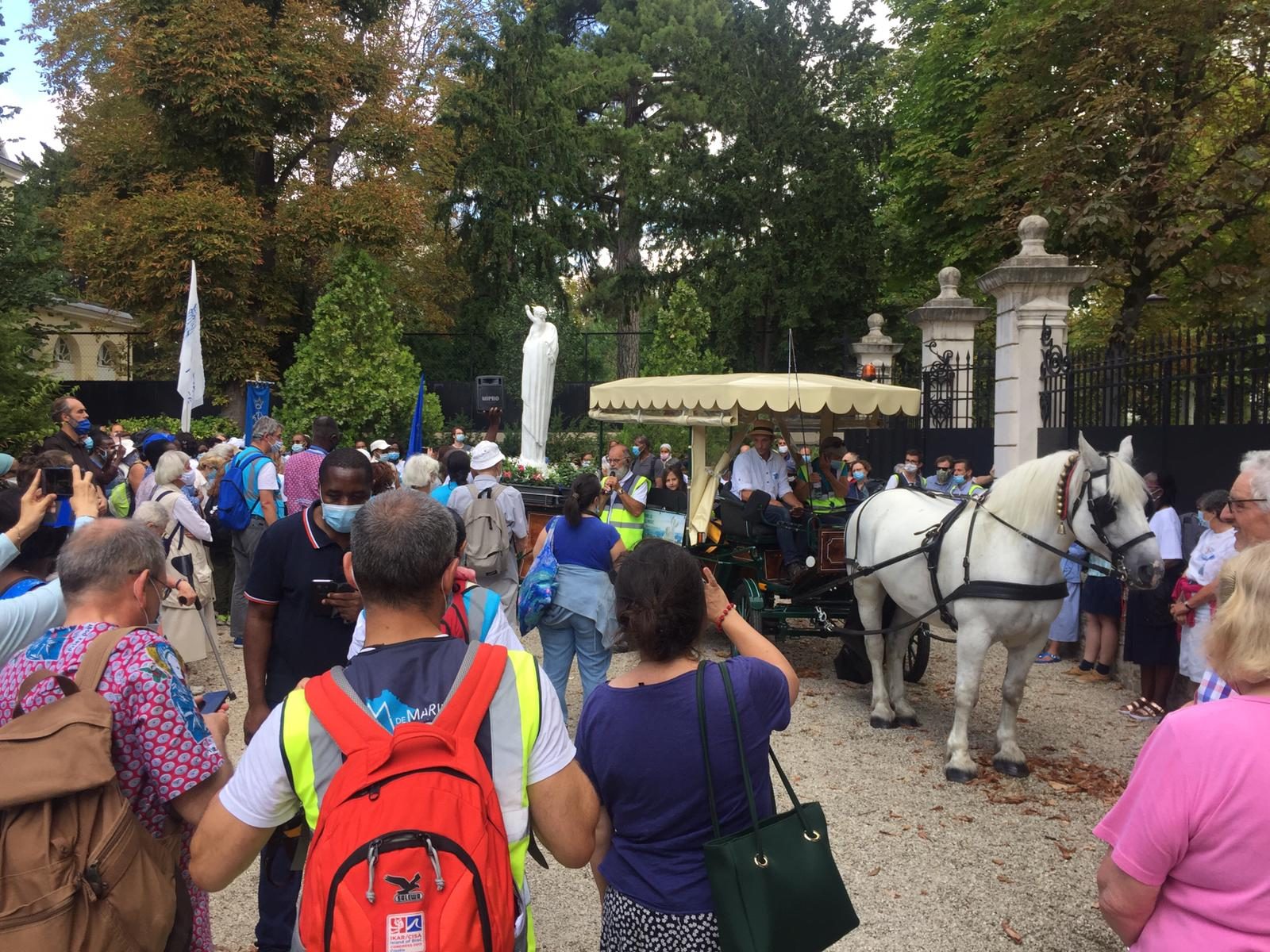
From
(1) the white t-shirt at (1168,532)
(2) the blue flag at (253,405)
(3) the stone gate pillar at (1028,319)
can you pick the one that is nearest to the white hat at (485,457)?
(1) the white t-shirt at (1168,532)

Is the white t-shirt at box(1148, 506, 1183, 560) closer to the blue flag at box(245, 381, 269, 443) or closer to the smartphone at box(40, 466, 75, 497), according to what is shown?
the smartphone at box(40, 466, 75, 497)

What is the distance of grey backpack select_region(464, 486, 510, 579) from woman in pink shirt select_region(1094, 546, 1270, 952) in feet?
15.9

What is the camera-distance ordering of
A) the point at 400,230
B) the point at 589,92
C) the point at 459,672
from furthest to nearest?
the point at 589,92
the point at 400,230
the point at 459,672

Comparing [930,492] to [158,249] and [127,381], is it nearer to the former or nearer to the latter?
[158,249]

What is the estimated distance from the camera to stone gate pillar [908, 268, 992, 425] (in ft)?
49.0

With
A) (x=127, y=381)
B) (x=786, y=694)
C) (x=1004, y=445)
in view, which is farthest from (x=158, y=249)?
(x=786, y=694)

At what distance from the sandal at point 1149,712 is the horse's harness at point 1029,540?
1910mm

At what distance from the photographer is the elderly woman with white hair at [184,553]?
7141mm

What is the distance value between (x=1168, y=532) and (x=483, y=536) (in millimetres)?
4850

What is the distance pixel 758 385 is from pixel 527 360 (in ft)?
32.7

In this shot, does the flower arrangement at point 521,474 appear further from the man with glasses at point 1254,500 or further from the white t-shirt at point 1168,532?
the man with glasses at point 1254,500

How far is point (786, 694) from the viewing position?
2.46 metres

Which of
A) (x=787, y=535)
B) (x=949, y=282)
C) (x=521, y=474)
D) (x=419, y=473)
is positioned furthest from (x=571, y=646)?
(x=949, y=282)

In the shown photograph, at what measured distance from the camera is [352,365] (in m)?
24.9
